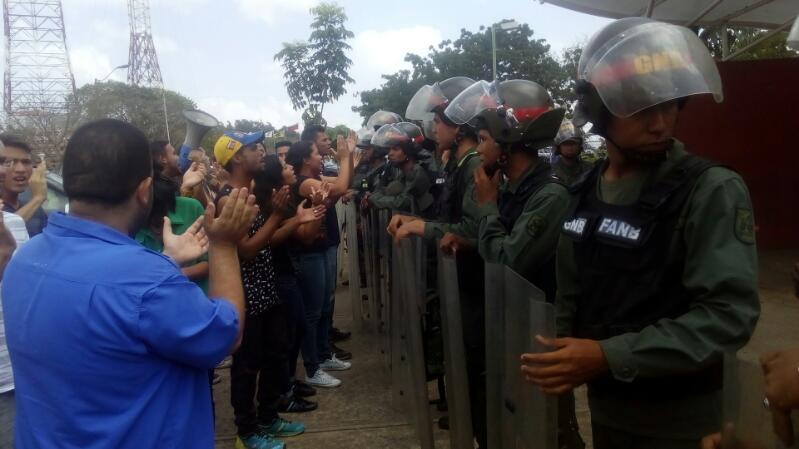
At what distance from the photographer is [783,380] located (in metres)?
1.27

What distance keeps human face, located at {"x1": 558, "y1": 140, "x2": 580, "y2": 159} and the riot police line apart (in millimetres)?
2053

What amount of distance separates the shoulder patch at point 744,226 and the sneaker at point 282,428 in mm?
3550

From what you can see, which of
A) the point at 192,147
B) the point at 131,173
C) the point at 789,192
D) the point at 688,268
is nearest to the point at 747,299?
the point at 688,268

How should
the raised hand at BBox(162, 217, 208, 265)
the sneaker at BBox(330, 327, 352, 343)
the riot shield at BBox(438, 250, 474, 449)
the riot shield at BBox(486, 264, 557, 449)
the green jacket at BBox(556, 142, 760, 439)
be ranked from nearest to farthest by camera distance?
the green jacket at BBox(556, 142, 760, 439), the riot shield at BBox(486, 264, 557, 449), the raised hand at BBox(162, 217, 208, 265), the riot shield at BBox(438, 250, 474, 449), the sneaker at BBox(330, 327, 352, 343)

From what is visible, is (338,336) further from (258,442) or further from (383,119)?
(383,119)

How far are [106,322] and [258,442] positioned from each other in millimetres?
2794

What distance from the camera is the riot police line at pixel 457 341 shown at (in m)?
2.07

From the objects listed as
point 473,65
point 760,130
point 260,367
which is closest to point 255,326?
point 260,367

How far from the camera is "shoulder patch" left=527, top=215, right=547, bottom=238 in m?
2.61

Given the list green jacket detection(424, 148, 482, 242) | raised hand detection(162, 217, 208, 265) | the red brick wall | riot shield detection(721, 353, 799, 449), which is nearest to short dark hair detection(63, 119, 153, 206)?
raised hand detection(162, 217, 208, 265)

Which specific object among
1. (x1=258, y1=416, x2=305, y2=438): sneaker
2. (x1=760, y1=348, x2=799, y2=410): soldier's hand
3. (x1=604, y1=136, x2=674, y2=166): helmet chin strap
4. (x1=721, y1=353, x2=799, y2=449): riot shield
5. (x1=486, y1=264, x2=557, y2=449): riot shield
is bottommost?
(x1=258, y1=416, x2=305, y2=438): sneaker

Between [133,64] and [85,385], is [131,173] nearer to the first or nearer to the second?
A: [85,385]

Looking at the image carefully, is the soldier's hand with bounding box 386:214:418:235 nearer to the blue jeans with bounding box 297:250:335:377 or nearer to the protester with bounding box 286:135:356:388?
the protester with bounding box 286:135:356:388

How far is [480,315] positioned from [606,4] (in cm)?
726
